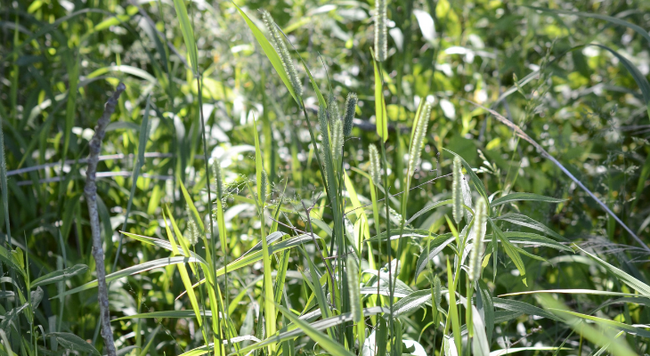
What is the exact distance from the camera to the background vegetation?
0.71m

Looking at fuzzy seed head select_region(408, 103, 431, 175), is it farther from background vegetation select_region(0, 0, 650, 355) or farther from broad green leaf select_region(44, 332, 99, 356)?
broad green leaf select_region(44, 332, 99, 356)

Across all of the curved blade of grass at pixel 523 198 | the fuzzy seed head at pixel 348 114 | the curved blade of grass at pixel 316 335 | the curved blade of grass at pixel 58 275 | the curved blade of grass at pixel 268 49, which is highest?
the curved blade of grass at pixel 268 49

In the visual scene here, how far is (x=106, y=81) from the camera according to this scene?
192 centimetres

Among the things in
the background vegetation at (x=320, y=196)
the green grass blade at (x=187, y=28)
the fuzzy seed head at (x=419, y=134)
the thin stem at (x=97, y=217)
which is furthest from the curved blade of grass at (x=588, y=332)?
the thin stem at (x=97, y=217)

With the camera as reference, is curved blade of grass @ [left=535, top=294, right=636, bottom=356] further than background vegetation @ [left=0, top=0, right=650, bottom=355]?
No

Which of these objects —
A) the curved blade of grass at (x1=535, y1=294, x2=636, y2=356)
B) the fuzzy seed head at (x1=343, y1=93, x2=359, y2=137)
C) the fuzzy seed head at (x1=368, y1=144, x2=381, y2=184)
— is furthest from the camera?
the fuzzy seed head at (x1=343, y1=93, x2=359, y2=137)

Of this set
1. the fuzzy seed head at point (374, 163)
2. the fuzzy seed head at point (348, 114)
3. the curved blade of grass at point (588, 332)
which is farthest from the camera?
the fuzzy seed head at point (348, 114)

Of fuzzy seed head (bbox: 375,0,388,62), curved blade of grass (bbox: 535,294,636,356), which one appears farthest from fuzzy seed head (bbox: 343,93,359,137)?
curved blade of grass (bbox: 535,294,636,356)

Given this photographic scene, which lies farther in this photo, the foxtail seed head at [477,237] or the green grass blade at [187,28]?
the green grass blade at [187,28]

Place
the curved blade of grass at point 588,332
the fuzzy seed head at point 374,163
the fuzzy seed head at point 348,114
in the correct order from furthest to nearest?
the fuzzy seed head at point 348,114 < the fuzzy seed head at point 374,163 < the curved blade of grass at point 588,332

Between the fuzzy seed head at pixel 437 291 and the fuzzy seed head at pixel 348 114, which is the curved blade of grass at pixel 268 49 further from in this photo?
the fuzzy seed head at pixel 437 291

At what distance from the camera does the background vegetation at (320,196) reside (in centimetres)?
71

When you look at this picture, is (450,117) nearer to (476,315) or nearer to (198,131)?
(198,131)

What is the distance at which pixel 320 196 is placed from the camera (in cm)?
124
